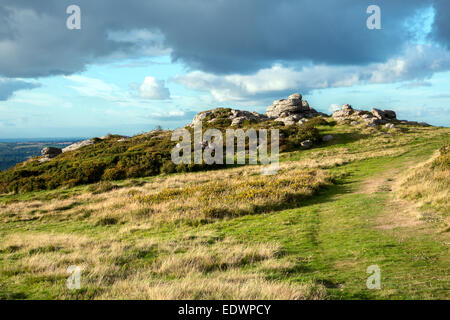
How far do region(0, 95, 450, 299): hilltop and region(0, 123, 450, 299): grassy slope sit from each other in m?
0.04

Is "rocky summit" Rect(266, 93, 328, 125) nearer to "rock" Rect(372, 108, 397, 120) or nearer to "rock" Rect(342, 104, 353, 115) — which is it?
"rock" Rect(342, 104, 353, 115)

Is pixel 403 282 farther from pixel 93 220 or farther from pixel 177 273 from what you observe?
pixel 93 220

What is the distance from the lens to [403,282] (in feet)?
22.2

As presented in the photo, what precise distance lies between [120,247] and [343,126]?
1972 inches

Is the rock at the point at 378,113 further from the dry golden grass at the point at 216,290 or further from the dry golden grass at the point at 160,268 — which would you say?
the dry golden grass at the point at 216,290

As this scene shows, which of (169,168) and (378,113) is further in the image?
(378,113)

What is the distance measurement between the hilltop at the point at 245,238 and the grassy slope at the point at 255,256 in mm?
39

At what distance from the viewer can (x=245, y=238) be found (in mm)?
12023

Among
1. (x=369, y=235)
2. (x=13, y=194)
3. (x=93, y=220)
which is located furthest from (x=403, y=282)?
(x=13, y=194)

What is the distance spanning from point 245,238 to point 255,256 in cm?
260

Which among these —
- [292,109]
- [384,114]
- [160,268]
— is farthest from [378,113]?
[160,268]

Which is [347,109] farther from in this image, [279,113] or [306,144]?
[306,144]

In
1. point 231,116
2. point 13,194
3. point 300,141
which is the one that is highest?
point 231,116

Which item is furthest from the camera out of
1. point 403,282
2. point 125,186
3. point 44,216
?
point 125,186
